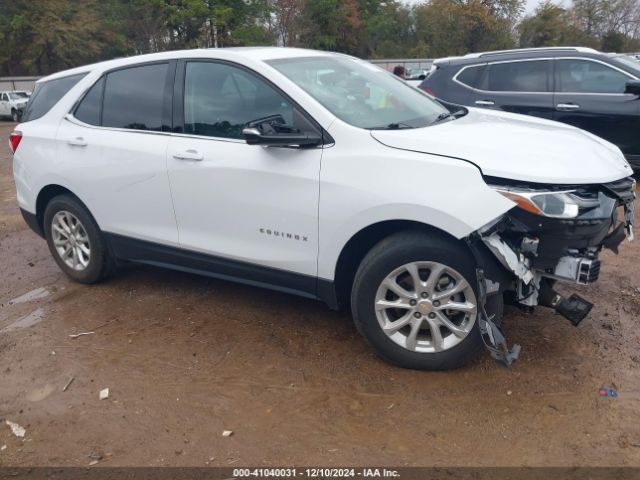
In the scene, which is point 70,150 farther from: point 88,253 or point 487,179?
point 487,179

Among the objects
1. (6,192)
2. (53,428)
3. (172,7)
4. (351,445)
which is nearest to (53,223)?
(53,428)

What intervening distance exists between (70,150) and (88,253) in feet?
2.79

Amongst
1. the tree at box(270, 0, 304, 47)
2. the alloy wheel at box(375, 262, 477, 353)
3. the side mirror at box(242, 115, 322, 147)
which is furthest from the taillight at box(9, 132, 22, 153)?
the tree at box(270, 0, 304, 47)

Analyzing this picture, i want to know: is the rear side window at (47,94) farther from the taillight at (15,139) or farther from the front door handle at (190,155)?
the front door handle at (190,155)

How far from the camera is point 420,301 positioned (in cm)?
340

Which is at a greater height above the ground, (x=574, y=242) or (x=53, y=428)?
(x=574, y=242)

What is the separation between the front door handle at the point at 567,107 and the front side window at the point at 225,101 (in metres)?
5.15

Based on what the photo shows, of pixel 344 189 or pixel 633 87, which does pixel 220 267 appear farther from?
pixel 633 87

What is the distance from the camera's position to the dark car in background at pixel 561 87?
293 inches

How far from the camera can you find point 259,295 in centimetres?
479

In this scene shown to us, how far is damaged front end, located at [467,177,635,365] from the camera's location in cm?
309

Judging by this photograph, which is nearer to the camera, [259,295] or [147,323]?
[147,323]

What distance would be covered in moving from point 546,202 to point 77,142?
3544 millimetres

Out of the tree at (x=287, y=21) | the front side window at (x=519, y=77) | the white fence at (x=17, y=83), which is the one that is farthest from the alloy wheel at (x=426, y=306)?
the tree at (x=287, y=21)
